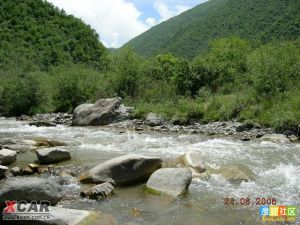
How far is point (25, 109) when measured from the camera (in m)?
38.0

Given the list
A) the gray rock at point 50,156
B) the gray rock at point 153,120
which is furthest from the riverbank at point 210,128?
the gray rock at point 50,156

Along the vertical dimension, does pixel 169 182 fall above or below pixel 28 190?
below

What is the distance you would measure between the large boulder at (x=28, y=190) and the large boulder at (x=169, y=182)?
109 inches

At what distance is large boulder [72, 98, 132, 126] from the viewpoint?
29422mm

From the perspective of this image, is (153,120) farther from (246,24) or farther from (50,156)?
(246,24)

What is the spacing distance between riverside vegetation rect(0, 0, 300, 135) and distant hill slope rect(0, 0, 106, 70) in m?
0.45

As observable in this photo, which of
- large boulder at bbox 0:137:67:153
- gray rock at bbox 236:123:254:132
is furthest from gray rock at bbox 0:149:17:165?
gray rock at bbox 236:123:254:132

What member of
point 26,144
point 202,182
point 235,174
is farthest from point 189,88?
point 202,182

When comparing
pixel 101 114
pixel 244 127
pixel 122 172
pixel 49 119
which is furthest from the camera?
pixel 49 119

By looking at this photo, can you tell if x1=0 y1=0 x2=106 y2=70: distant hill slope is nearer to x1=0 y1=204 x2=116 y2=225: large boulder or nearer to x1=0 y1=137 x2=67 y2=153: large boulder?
x1=0 y1=137 x2=67 y2=153: large boulder

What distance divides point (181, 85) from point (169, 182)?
2513cm

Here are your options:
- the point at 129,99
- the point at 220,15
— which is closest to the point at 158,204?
the point at 129,99

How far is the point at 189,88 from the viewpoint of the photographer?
3556 centimetres

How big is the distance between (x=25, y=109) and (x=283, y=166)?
29.2 m
